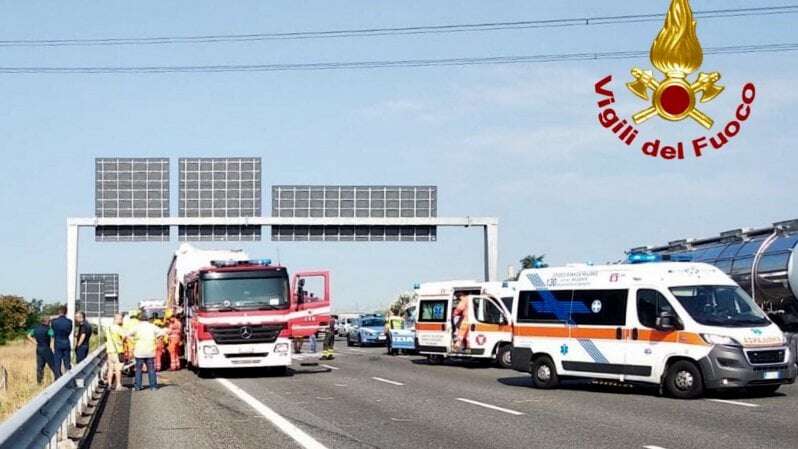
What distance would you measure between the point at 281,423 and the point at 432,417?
2255mm

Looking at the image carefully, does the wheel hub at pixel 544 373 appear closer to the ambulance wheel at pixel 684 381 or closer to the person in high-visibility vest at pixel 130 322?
the ambulance wheel at pixel 684 381

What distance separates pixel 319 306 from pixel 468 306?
20.2 ft

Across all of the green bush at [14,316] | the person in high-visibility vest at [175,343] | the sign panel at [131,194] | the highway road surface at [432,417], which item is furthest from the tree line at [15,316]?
the highway road surface at [432,417]

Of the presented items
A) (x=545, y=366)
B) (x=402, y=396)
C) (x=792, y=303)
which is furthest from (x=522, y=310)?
(x=792, y=303)

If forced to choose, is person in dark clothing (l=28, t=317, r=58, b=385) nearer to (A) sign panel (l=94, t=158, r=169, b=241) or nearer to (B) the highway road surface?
(B) the highway road surface

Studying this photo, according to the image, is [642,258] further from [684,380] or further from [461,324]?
[461,324]

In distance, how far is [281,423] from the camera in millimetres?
15656

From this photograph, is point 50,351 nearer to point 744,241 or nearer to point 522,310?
point 522,310

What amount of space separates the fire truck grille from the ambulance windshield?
Result: 10861mm

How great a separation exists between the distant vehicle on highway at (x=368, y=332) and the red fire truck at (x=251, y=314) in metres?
27.4

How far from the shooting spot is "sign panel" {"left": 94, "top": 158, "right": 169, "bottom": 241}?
52656 millimetres

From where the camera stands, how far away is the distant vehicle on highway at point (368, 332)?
182ft

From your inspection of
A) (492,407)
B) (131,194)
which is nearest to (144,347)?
(492,407)

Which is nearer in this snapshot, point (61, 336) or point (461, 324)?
point (61, 336)
